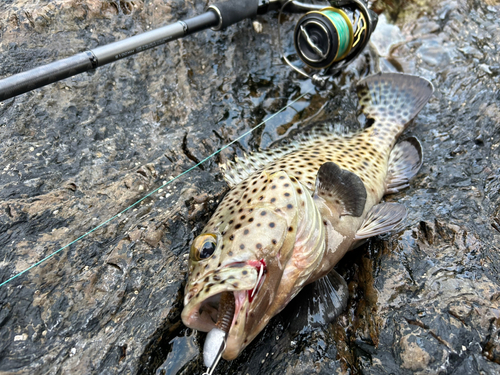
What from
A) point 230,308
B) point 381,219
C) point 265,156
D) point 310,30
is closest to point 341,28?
point 310,30

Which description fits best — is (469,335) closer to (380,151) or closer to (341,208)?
(341,208)

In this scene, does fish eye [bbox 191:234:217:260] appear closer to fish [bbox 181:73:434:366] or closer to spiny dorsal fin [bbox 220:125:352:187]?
fish [bbox 181:73:434:366]

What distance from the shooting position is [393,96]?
4.66 meters

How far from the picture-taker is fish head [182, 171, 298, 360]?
247 cm

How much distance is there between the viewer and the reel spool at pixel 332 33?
13.2 feet

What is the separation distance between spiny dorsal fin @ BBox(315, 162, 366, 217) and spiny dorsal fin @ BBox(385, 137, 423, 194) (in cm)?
92

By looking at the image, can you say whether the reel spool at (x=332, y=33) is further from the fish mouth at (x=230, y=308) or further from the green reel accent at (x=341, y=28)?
the fish mouth at (x=230, y=308)

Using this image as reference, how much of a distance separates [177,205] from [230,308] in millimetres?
1159

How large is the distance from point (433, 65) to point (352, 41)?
5.35 feet

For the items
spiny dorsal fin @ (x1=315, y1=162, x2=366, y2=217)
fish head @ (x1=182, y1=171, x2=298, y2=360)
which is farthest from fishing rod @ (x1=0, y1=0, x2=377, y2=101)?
fish head @ (x1=182, y1=171, x2=298, y2=360)

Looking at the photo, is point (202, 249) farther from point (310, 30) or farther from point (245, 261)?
point (310, 30)

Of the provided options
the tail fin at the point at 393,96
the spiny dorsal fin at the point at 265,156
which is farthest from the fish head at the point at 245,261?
the tail fin at the point at 393,96

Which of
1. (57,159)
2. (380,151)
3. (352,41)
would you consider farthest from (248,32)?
(57,159)

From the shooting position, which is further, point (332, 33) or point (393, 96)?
point (393, 96)
